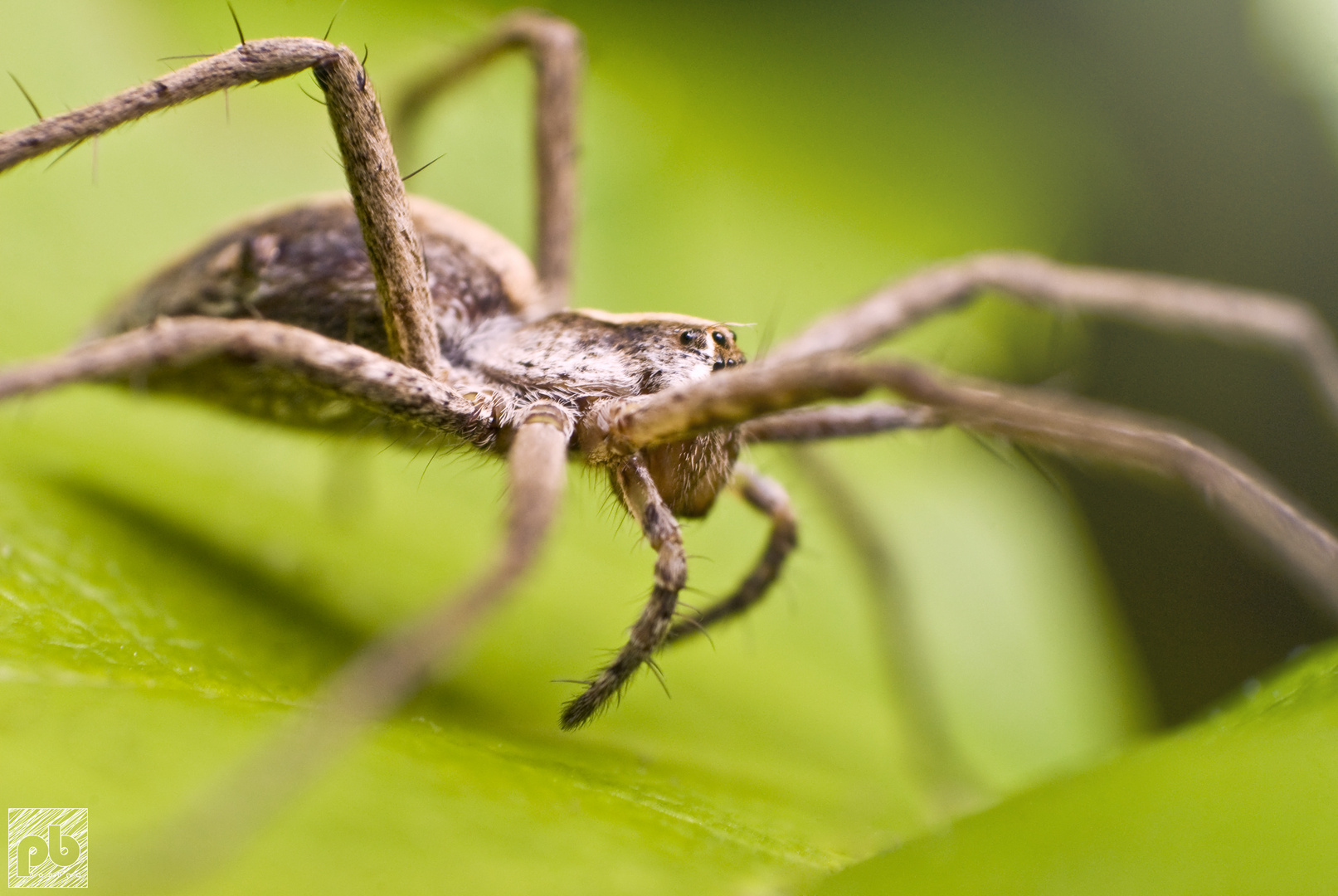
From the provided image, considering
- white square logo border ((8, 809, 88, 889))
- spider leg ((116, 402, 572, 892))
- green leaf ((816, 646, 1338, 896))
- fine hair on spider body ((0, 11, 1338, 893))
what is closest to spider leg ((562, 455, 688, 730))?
fine hair on spider body ((0, 11, 1338, 893))

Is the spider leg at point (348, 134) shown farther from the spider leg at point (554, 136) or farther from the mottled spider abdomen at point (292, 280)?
the spider leg at point (554, 136)

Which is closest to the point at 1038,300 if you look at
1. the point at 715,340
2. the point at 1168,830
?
the point at 715,340

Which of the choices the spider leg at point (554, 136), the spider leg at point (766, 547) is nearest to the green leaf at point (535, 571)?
the spider leg at point (766, 547)

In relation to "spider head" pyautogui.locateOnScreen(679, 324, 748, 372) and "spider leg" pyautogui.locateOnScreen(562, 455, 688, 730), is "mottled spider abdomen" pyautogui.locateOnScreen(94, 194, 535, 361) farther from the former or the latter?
"spider leg" pyautogui.locateOnScreen(562, 455, 688, 730)

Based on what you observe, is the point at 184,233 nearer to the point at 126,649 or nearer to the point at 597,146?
the point at 597,146

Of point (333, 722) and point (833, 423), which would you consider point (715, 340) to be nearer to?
point (833, 423)

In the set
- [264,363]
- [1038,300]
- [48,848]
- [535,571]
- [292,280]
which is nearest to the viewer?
[48,848]

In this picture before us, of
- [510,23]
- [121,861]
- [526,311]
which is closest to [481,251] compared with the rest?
[526,311]
